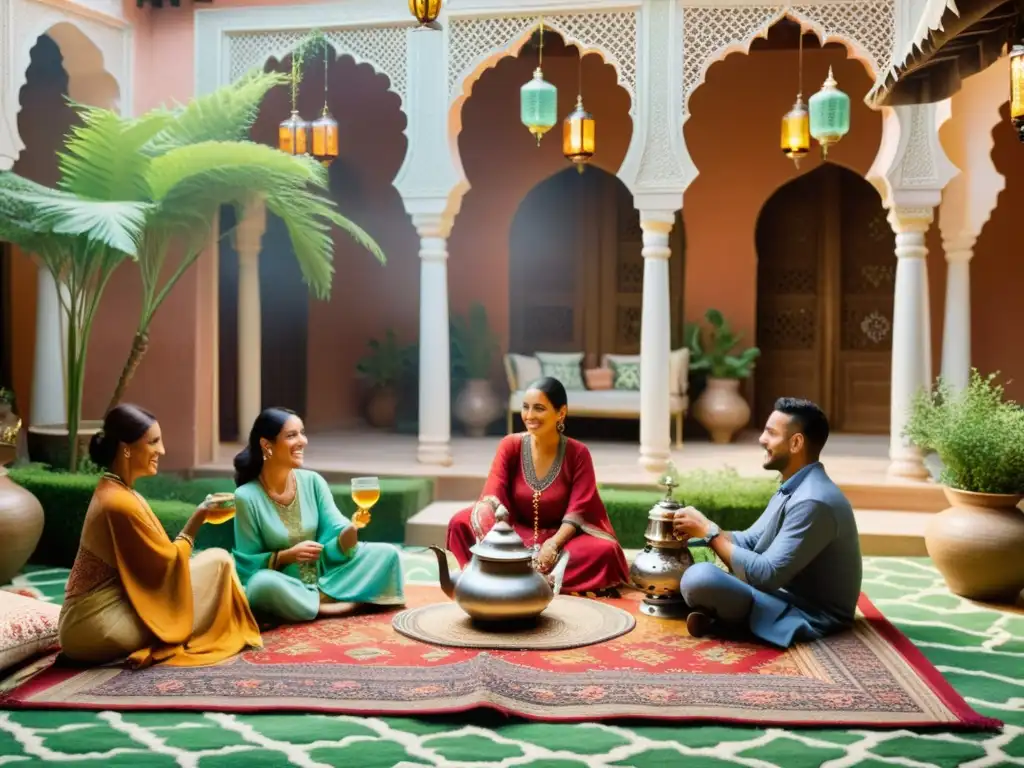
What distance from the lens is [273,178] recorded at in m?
7.68

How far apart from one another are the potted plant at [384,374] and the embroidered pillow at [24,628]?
723cm

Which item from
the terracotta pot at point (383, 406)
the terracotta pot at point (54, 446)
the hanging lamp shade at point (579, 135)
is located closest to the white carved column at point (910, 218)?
the hanging lamp shade at point (579, 135)

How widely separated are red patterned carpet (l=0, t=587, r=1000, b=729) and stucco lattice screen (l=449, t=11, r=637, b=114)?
5055 millimetres

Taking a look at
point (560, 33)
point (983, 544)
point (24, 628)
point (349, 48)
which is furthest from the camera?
point (349, 48)

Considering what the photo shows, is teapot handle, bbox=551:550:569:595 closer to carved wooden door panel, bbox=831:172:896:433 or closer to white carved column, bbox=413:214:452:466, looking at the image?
white carved column, bbox=413:214:452:466

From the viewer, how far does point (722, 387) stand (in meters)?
11.2

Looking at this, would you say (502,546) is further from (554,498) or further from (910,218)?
(910,218)

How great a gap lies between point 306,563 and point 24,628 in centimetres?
131

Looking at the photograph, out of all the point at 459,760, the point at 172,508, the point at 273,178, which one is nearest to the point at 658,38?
the point at 273,178

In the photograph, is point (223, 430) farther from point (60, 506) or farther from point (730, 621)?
point (730, 621)

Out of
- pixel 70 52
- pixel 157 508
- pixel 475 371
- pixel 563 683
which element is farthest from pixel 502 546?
pixel 475 371

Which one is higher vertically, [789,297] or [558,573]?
[789,297]

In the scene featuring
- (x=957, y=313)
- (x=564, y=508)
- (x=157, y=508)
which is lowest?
(x=157, y=508)

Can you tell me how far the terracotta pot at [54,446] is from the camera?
7.64 metres
